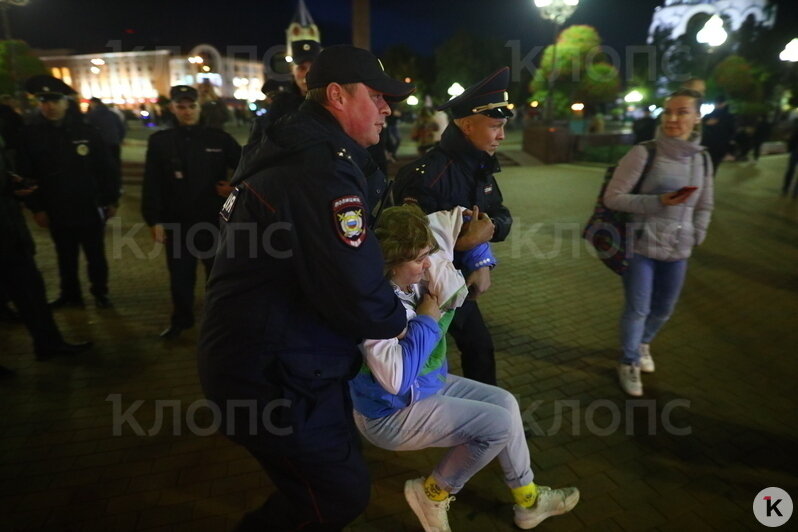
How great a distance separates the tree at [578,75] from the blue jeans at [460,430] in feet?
123

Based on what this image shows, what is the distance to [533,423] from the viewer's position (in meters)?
3.38

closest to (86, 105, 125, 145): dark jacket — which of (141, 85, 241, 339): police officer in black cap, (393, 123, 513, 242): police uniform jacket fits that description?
(141, 85, 241, 339): police officer in black cap

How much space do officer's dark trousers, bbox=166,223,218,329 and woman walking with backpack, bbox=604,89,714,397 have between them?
3374 millimetres

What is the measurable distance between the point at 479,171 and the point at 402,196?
48 cm

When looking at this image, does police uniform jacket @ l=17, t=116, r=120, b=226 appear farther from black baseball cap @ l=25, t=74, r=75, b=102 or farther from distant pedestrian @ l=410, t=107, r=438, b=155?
distant pedestrian @ l=410, t=107, r=438, b=155

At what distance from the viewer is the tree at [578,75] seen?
36.3 m

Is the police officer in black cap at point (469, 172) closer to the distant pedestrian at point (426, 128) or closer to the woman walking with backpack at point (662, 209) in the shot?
the woman walking with backpack at point (662, 209)

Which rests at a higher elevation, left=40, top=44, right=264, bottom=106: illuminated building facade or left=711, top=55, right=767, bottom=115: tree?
left=40, top=44, right=264, bottom=106: illuminated building facade

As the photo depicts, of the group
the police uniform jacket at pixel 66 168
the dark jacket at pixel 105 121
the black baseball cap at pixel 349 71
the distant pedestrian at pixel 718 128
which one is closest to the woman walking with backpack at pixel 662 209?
the black baseball cap at pixel 349 71

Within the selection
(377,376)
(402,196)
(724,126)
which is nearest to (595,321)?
(402,196)

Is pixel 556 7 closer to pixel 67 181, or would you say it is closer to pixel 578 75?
pixel 67 181

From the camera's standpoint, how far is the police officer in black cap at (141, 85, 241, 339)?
4.18 metres

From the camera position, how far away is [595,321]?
500 centimetres

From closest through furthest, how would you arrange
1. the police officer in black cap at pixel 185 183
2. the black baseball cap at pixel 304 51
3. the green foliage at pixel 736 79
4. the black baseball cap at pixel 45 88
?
1. the black baseball cap at pixel 304 51
2. the police officer in black cap at pixel 185 183
3. the black baseball cap at pixel 45 88
4. the green foliage at pixel 736 79
